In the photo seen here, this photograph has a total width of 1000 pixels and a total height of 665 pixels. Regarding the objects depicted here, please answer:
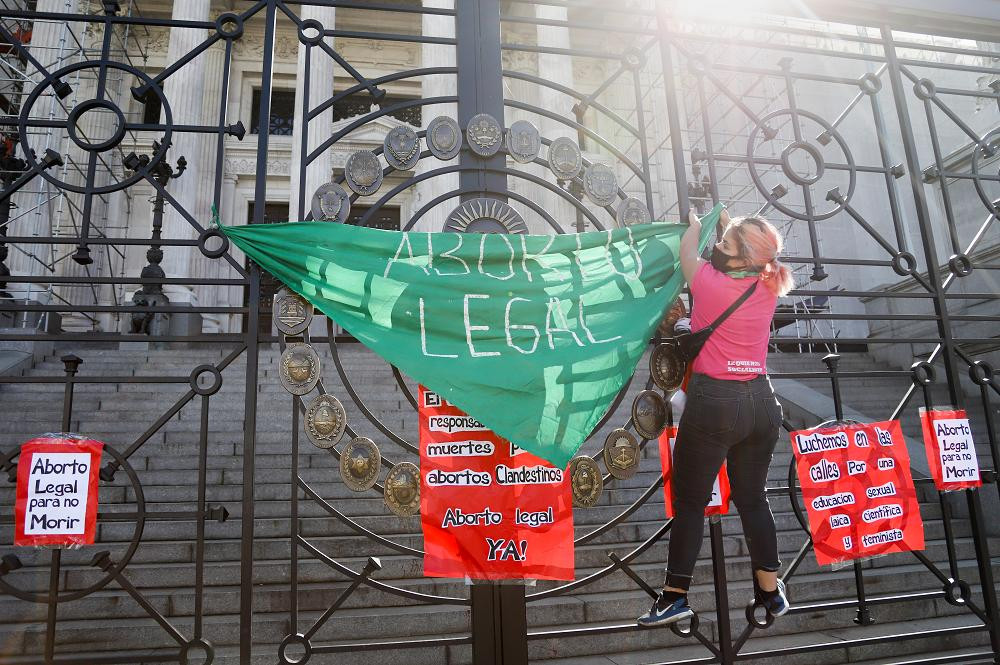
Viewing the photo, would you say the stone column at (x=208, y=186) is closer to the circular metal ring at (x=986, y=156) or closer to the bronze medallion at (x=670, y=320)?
the bronze medallion at (x=670, y=320)

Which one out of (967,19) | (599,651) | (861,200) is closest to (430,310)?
(599,651)

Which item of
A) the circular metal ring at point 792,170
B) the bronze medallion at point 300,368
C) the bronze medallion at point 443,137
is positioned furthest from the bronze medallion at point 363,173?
the circular metal ring at point 792,170

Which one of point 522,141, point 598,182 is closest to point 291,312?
point 522,141

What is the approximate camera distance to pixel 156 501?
5418 millimetres

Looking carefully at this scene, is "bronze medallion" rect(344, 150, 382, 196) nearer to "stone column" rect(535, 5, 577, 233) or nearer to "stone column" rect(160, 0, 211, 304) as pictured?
"stone column" rect(160, 0, 211, 304)

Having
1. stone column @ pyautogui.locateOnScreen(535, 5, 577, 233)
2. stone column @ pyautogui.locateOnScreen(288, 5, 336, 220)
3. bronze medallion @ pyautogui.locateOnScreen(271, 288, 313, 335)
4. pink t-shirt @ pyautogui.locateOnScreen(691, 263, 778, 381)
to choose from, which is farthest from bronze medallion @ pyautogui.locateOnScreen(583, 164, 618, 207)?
stone column @ pyautogui.locateOnScreen(535, 5, 577, 233)

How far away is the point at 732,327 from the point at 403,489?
6.58 feet

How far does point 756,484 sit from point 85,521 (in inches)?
138

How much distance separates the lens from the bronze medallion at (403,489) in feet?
11.5

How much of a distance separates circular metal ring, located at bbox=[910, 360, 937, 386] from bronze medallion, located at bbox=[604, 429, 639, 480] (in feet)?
7.15

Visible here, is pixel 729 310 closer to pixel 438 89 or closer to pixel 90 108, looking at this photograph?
pixel 90 108

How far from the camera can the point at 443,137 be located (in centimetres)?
393

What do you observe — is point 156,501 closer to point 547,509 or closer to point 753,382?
point 547,509

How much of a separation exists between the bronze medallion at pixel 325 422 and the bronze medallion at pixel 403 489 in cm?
37
